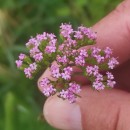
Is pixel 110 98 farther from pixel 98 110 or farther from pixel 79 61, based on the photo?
pixel 79 61

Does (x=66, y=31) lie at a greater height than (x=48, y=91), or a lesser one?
greater

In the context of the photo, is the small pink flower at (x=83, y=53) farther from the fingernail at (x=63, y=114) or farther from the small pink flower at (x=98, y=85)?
the fingernail at (x=63, y=114)

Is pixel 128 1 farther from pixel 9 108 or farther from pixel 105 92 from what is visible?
pixel 9 108

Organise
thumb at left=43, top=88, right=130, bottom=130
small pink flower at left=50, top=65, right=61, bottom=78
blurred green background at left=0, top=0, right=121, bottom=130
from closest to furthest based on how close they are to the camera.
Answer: small pink flower at left=50, top=65, right=61, bottom=78, thumb at left=43, top=88, right=130, bottom=130, blurred green background at left=0, top=0, right=121, bottom=130

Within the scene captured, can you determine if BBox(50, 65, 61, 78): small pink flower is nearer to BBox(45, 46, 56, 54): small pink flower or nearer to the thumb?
BBox(45, 46, 56, 54): small pink flower

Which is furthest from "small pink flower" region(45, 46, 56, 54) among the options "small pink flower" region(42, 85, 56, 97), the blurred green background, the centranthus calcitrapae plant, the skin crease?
the blurred green background

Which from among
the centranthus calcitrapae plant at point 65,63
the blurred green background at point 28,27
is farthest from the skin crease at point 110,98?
the blurred green background at point 28,27

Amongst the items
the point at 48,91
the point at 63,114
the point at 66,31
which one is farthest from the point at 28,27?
the point at 48,91

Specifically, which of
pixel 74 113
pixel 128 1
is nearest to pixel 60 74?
pixel 74 113
